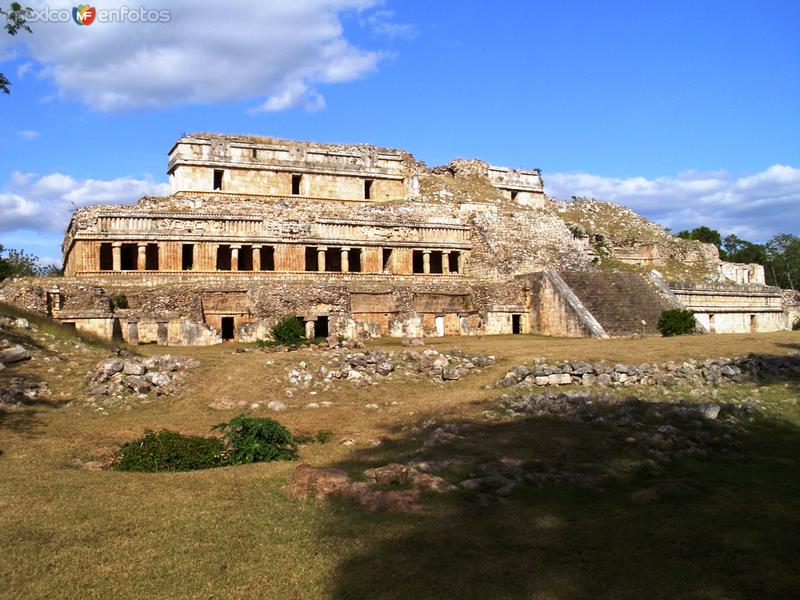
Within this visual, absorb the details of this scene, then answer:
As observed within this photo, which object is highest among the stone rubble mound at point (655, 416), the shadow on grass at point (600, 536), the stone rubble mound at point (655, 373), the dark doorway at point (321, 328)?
the dark doorway at point (321, 328)

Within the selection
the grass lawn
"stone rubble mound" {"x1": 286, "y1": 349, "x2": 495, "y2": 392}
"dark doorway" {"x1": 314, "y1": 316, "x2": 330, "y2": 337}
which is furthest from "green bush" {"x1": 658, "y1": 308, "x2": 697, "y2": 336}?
the grass lawn

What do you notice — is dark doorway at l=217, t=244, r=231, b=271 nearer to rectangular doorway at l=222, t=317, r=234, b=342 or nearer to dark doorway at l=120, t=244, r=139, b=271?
dark doorway at l=120, t=244, r=139, b=271

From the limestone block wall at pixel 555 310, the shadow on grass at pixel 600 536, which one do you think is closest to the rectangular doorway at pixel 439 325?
the limestone block wall at pixel 555 310

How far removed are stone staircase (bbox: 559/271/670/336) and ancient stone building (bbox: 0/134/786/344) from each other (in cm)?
8

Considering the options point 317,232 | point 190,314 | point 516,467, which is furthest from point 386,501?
point 317,232

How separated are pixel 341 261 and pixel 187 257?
20.4ft

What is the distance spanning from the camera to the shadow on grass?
614 centimetres

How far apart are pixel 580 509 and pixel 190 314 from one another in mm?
17826

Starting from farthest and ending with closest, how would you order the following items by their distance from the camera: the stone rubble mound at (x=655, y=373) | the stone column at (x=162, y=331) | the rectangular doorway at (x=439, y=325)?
the rectangular doorway at (x=439, y=325) < the stone column at (x=162, y=331) < the stone rubble mound at (x=655, y=373)

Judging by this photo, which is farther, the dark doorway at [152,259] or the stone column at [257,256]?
the dark doorway at [152,259]

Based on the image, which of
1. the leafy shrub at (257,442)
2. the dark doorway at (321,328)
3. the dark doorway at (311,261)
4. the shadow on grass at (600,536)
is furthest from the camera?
the dark doorway at (311,261)

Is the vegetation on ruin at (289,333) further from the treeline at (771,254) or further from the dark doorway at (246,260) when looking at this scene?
the treeline at (771,254)

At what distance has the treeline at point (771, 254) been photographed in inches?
2355

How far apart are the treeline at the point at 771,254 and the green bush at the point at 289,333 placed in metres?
43.3
